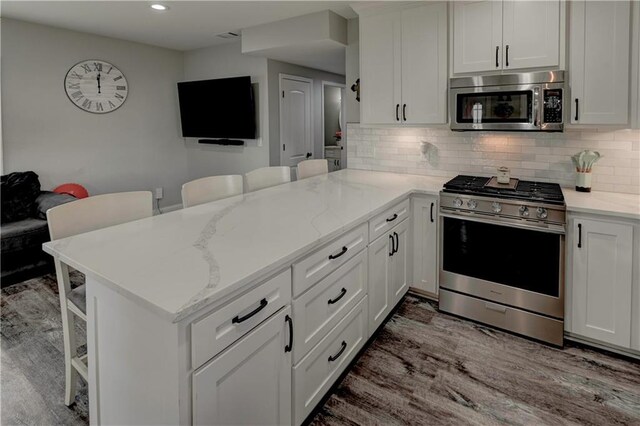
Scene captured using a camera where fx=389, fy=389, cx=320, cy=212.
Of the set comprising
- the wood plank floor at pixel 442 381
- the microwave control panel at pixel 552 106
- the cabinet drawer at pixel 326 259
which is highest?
the microwave control panel at pixel 552 106

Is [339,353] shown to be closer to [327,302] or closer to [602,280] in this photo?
[327,302]

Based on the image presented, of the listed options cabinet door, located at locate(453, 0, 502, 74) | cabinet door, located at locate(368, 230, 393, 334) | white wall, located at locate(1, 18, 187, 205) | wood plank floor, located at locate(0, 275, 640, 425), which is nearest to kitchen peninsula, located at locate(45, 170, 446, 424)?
cabinet door, located at locate(368, 230, 393, 334)

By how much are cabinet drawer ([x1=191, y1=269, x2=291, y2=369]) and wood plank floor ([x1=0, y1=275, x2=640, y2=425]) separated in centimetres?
81

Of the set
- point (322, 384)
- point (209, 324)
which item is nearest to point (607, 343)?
point (322, 384)

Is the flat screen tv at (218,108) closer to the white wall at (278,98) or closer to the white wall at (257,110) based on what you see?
the white wall at (257,110)

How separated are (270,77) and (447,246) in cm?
350

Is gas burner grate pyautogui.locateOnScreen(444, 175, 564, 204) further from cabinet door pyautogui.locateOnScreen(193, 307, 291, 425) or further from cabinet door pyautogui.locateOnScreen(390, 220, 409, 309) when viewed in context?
cabinet door pyautogui.locateOnScreen(193, 307, 291, 425)

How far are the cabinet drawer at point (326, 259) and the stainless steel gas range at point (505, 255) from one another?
0.94 m

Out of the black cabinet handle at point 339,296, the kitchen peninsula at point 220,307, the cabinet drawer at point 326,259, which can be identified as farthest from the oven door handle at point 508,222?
the black cabinet handle at point 339,296

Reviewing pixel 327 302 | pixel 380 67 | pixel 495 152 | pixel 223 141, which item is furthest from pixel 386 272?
pixel 223 141

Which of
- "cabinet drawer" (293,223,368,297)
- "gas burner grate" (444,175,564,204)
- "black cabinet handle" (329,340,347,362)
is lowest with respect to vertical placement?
"black cabinet handle" (329,340,347,362)

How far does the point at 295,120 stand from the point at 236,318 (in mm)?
4848

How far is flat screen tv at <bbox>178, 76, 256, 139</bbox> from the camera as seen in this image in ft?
17.2

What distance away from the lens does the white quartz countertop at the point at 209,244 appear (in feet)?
3.92
